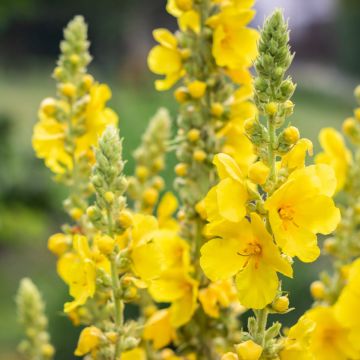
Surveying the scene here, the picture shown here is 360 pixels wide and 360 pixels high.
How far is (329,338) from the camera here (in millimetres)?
980

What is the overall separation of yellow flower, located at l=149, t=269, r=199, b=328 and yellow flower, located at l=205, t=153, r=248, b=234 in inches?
12.3

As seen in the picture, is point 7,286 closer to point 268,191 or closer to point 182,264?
point 182,264

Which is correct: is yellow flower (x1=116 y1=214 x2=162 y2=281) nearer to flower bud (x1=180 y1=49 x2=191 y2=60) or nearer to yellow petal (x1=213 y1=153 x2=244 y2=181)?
yellow petal (x1=213 y1=153 x2=244 y2=181)

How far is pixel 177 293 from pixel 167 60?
1.33 ft

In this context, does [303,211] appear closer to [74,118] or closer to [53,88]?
[74,118]

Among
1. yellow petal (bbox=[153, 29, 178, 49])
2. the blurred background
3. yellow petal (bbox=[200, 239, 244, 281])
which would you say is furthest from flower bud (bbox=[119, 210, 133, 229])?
the blurred background

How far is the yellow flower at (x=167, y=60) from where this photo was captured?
1.24 m

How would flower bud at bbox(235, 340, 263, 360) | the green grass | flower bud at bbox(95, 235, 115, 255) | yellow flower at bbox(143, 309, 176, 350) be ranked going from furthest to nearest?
the green grass < yellow flower at bbox(143, 309, 176, 350) < flower bud at bbox(95, 235, 115, 255) < flower bud at bbox(235, 340, 263, 360)

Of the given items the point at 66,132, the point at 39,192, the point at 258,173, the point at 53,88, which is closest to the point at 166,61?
the point at 66,132

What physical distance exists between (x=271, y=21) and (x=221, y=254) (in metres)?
0.27

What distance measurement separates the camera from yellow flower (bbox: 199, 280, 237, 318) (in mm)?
1137

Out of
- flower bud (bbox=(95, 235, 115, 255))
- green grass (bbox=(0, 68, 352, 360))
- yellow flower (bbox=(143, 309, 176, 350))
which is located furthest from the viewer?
green grass (bbox=(0, 68, 352, 360))

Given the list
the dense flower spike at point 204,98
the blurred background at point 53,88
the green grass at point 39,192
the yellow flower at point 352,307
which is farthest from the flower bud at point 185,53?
the blurred background at point 53,88

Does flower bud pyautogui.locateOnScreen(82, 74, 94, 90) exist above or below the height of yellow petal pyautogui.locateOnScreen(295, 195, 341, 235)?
above
